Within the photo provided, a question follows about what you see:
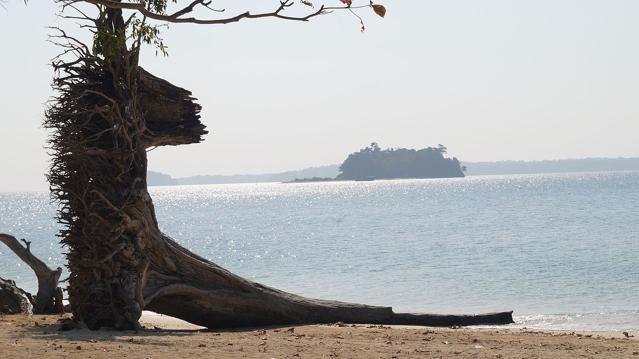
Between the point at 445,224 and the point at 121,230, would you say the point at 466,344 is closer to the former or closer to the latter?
the point at 121,230

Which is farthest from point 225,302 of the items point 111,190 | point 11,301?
point 11,301

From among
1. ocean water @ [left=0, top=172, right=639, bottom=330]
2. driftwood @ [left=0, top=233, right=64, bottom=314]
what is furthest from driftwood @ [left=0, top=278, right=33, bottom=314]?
ocean water @ [left=0, top=172, right=639, bottom=330]

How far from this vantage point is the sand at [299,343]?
11.8 meters

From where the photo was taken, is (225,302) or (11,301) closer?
(225,302)

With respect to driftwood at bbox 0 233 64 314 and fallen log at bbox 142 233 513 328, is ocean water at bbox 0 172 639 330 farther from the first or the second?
driftwood at bbox 0 233 64 314

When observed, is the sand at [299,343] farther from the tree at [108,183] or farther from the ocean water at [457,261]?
the ocean water at [457,261]

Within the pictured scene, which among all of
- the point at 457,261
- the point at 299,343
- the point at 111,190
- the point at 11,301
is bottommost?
the point at 457,261

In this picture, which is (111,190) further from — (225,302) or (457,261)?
(457,261)

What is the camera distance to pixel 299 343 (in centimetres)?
1337

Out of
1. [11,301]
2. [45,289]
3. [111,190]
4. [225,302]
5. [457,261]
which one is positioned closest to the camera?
[111,190]

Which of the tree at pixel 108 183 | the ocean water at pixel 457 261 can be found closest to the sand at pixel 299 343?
the tree at pixel 108 183

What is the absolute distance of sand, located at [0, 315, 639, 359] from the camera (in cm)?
1177

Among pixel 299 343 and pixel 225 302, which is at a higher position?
pixel 225 302

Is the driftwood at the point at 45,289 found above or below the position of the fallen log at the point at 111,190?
below
